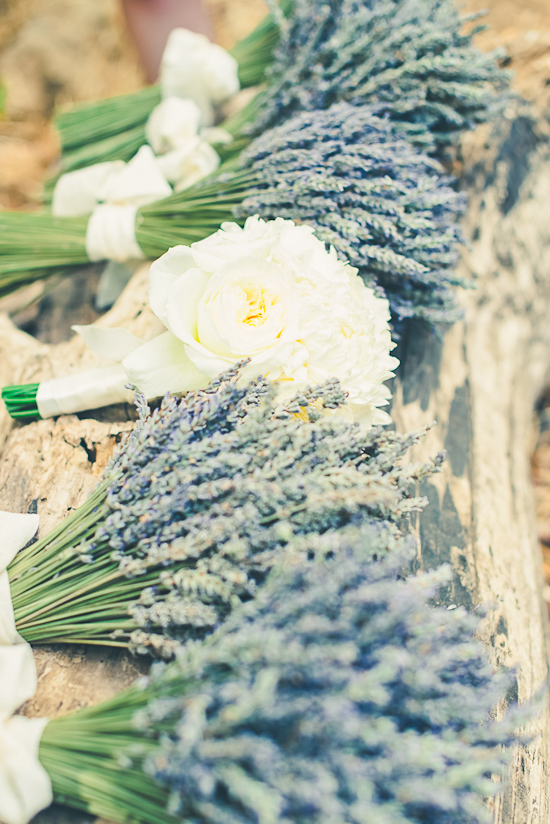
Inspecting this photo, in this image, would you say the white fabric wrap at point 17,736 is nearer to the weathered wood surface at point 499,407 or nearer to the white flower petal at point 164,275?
the white flower petal at point 164,275

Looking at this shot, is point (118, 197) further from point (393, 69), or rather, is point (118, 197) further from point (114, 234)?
point (393, 69)

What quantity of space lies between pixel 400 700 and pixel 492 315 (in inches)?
45.1

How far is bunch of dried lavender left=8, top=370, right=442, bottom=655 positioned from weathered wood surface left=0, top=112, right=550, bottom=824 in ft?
0.35

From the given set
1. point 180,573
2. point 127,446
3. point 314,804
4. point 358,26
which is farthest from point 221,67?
point 314,804

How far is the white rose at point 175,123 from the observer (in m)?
1.31

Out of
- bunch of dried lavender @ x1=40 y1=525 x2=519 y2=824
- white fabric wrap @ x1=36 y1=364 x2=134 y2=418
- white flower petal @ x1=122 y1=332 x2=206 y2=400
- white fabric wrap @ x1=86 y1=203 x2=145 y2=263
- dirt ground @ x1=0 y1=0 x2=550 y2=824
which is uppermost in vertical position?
dirt ground @ x1=0 y1=0 x2=550 y2=824

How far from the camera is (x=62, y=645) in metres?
0.73

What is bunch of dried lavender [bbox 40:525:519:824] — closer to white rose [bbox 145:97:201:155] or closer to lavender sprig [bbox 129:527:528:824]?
lavender sprig [bbox 129:527:528:824]

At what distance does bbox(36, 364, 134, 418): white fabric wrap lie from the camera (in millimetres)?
927

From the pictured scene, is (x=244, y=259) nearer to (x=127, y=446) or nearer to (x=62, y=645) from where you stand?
(x=127, y=446)

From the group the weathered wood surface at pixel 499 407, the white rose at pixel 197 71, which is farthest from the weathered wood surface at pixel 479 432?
the white rose at pixel 197 71

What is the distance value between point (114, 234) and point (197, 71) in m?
0.64

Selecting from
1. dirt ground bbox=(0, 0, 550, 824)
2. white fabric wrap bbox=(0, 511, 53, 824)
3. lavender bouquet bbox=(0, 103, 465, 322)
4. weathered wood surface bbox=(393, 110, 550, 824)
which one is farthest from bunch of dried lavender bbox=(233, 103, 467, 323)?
dirt ground bbox=(0, 0, 550, 824)

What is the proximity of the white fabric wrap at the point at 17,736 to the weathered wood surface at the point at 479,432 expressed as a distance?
7 cm
